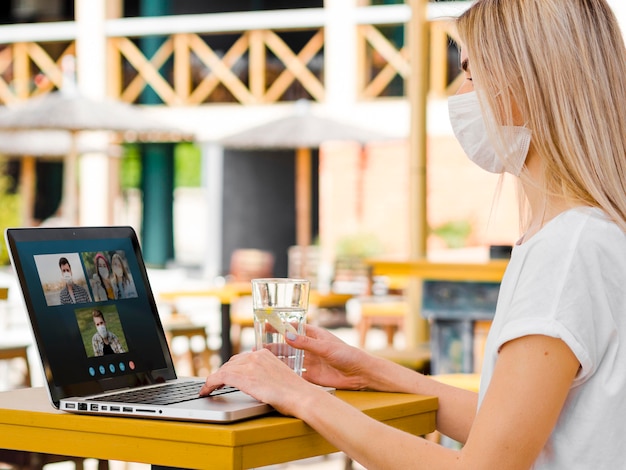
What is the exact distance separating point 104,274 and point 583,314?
0.75 metres

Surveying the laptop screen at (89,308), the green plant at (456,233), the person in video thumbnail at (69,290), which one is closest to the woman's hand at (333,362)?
the laptop screen at (89,308)

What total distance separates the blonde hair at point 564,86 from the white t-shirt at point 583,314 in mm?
51

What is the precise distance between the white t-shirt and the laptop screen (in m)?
0.58

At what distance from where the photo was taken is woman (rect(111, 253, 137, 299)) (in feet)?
5.77

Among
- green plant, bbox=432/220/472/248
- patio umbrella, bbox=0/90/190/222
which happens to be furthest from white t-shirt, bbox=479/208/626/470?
green plant, bbox=432/220/472/248

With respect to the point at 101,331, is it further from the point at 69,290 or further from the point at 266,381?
the point at 266,381

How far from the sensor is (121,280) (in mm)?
1775

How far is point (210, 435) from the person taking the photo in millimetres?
1367

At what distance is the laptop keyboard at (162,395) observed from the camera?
1546 mm

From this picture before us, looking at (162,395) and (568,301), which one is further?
(162,395)

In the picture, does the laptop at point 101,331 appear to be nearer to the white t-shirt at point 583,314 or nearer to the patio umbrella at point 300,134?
the white t-shirt at point 583,314

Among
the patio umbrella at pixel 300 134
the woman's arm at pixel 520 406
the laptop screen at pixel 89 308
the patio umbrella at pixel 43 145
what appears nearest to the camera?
the woman's arm at pixel 520 406

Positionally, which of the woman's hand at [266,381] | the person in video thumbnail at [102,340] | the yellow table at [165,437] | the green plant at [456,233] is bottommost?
the green plant at [456,233]

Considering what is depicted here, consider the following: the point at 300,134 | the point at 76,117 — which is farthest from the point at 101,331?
the point at 300,134
